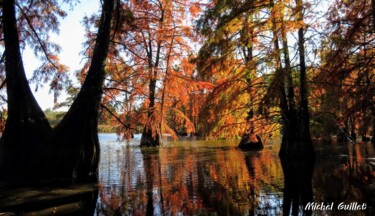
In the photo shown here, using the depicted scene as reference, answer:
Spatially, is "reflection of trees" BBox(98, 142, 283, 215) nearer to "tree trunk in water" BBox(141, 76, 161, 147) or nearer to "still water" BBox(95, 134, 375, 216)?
"still water" BBox(95, 134, 375, 216)

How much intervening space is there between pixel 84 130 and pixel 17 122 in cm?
193

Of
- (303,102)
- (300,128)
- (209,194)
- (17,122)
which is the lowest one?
(209,194)

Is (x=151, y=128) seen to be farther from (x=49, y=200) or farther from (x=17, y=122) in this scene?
(x=49, y=200)

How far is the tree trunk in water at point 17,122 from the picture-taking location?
32.2 ft

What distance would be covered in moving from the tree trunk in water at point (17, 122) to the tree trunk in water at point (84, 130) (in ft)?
1.81

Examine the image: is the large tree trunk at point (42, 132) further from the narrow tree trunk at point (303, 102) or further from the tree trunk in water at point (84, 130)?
the narrow tree trunk at point (303, 102)

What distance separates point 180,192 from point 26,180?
15.6 ft

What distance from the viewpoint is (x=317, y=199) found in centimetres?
667

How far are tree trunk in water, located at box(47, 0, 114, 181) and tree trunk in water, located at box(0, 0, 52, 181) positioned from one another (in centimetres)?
55

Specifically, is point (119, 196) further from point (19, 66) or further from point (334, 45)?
point (334, 45)

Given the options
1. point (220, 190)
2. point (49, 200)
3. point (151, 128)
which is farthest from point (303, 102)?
point (151, 128)

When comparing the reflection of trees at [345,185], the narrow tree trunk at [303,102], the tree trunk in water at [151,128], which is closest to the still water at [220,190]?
the reflection of trees at [345,185]

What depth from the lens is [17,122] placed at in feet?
33.3

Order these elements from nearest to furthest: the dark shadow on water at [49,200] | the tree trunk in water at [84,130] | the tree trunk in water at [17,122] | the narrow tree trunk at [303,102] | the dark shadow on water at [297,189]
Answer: the dark shadow on water at [297,189]
the dark shadow on water at [49,200]
the tree trunk in water at [17,122]
the tree trunk in water at [84,130]
the narrow tree trunk at [303,102]
